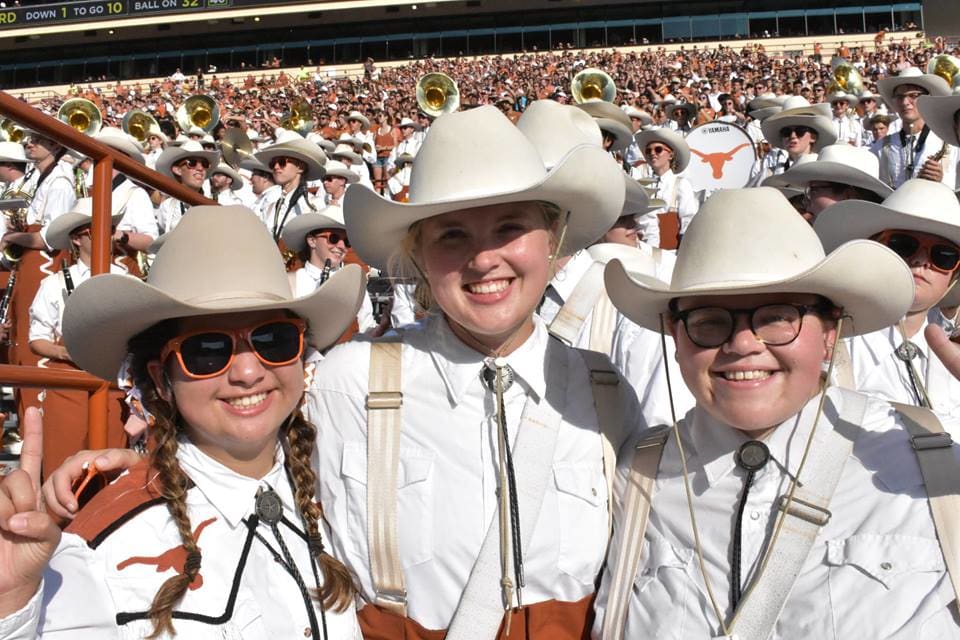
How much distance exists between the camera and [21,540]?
166 centimetres

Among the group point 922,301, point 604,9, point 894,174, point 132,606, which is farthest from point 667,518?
point 604,9

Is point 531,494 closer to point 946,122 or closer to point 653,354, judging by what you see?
point 653,354

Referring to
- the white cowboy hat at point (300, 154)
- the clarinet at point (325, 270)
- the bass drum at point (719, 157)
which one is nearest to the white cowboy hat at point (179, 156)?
the white cowboy hat at point (300, 154)

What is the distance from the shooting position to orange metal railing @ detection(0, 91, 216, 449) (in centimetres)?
276

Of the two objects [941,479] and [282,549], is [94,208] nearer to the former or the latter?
[282,549]

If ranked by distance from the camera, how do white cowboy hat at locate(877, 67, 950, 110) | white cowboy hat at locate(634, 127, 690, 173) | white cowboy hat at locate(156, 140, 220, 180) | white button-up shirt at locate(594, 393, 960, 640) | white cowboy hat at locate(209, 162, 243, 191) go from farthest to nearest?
1. white cowboy hat at locate(209, 162, 243, 191)
2. white cowboy hat at locate(156, 140, 220, 180)
3. white cowboy hat at locate(634, 127, 690, 173)
4. white cowboy hat at locate(877, 67, 950, 110)
5. white button-up shirt at locate(594, 393, 960, 640)

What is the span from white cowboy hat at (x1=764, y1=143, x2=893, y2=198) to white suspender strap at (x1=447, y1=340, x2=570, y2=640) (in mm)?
3594

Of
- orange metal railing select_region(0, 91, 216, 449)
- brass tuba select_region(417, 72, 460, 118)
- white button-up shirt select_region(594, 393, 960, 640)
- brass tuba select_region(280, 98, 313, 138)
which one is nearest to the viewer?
white button-up shirt select_region(594, 393, 960, 640)

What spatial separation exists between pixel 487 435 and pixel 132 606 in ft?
3.30

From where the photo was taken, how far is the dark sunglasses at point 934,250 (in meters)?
3.67

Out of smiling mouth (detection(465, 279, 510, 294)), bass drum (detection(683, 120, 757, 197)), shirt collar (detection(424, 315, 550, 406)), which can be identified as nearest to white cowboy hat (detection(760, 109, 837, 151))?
bass drum (detection(683, 120, 757, 197))

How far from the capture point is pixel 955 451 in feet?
6.90

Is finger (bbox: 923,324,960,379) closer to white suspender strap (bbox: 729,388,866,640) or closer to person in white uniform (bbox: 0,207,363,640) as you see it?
white suspender strap (bbox: 729,388,866,640)

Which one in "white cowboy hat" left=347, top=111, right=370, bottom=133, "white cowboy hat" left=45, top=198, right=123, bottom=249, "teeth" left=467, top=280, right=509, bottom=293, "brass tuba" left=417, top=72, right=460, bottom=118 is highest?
"brass tuba" left=417, top=72, right=460, bottom=118
